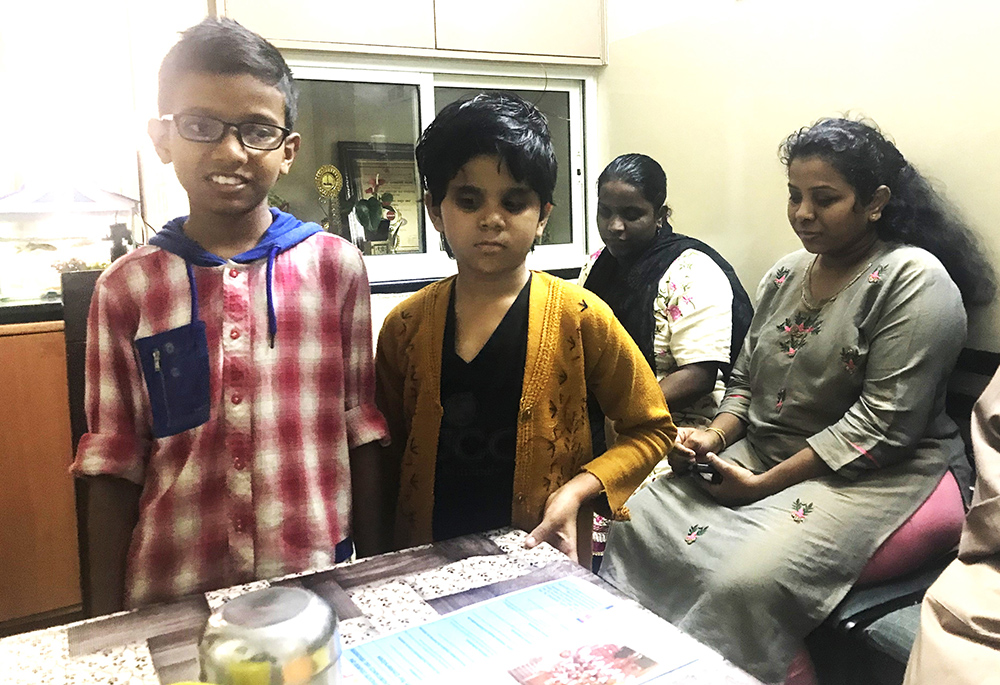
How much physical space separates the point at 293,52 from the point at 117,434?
2.04m

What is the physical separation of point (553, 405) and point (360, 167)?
2099 mm

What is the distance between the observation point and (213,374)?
2.99 feet

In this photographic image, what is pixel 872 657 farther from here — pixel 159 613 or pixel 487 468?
pixel 159 613

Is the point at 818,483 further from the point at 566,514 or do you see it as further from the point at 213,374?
the point at 213,374

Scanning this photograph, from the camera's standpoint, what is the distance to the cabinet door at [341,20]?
2.47 meters

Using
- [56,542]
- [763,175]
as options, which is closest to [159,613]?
[56,542]

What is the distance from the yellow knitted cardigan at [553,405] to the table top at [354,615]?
0.40ft

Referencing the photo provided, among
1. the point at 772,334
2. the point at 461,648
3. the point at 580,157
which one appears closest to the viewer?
the point at 461,648

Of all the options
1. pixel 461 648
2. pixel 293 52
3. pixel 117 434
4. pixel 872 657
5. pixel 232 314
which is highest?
pixel 293 52

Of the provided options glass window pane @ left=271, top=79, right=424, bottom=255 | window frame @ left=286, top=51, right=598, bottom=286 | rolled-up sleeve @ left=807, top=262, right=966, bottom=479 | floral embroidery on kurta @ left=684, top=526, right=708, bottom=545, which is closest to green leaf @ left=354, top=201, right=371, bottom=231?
glass window pane @ left=271, top=79, right=424, bottom=255

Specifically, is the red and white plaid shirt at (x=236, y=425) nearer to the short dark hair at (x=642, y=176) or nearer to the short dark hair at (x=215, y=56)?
the short dark hair at (x=215, y=56)

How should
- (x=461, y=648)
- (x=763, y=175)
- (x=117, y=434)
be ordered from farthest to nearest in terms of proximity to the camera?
(x=763, y=175)
(x=117, y=434)
(x=461, y=648)

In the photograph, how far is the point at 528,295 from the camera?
1014 millimetres

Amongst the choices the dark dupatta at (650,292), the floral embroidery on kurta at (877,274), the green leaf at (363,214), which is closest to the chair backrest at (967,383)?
the floral embroidery on kurta at (877,274)
